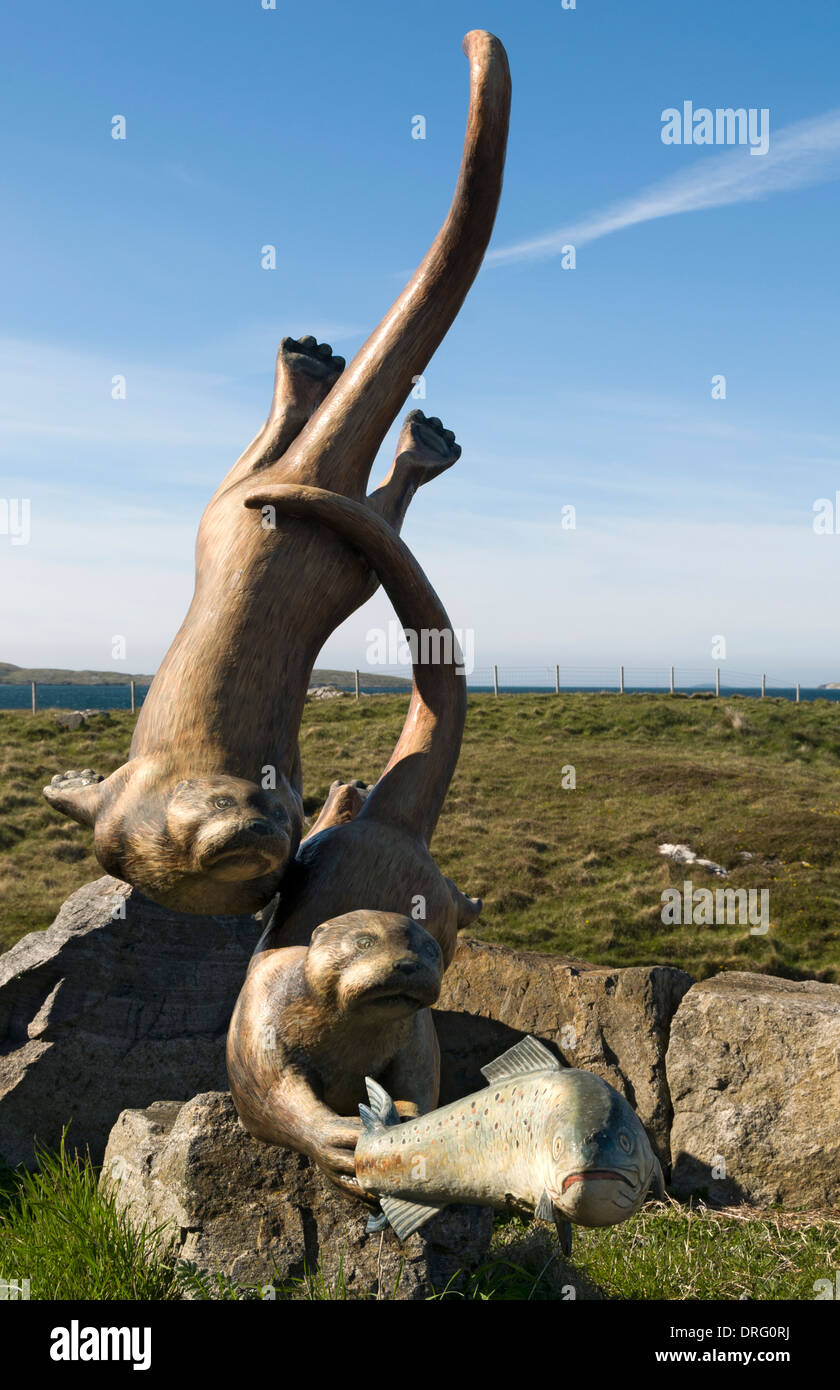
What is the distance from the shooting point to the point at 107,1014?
6.04 metres

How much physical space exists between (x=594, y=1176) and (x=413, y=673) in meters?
1.68

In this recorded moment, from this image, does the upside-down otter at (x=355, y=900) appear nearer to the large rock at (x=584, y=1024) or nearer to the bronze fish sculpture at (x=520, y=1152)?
the bronze fish sculpture at (x=520, y=1152)

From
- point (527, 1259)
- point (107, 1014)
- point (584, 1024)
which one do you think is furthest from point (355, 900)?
point (107, 1014)

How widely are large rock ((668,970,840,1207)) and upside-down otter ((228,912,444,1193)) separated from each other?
2654 millimetres

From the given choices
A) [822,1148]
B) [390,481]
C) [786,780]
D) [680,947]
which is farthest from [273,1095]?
[786,780]

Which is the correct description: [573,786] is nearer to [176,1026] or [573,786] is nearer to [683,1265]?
[176,1026]

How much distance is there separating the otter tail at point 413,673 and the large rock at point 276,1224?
1.09m

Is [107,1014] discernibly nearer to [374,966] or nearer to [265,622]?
[265,622]

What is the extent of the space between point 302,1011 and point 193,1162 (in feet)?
2.73

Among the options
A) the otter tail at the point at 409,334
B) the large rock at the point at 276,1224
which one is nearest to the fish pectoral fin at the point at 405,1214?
the large rock at the point at 276,1224

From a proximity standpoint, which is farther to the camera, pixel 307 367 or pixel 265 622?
pixel 307 367

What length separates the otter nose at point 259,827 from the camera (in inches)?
108
